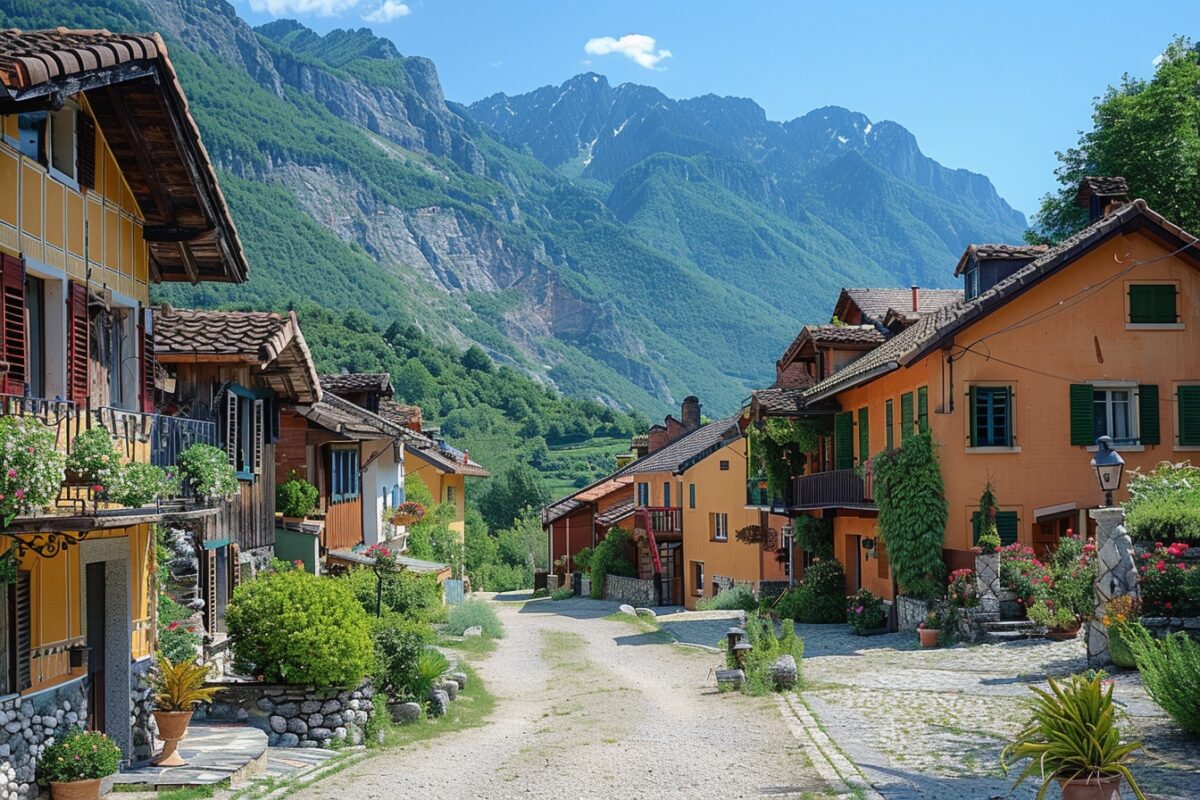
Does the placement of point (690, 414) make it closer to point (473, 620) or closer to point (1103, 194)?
point (473, 620)

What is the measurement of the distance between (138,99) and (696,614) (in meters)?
29.9

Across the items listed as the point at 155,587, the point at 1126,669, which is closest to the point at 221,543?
the point at 155,587

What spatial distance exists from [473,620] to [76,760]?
2622 cm

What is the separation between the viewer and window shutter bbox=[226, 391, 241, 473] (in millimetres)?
Answer: 22297

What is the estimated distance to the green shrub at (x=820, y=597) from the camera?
3447cm

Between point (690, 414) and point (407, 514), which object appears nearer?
point (407, 514)

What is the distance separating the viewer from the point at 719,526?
52625 mm

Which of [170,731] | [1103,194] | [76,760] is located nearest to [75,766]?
[76,760]

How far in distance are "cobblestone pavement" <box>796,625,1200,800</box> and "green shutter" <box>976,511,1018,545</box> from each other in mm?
3671

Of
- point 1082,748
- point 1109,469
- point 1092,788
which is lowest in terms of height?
point 1092,788

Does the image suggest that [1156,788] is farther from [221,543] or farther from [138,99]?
[221,543]

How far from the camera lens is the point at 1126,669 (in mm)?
18984

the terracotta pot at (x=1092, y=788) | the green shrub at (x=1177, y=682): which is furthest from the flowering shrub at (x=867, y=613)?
the terracotta pot at (x=1092, y=788)

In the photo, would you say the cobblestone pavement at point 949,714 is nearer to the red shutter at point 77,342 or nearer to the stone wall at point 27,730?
the stone wall at point 27,730
